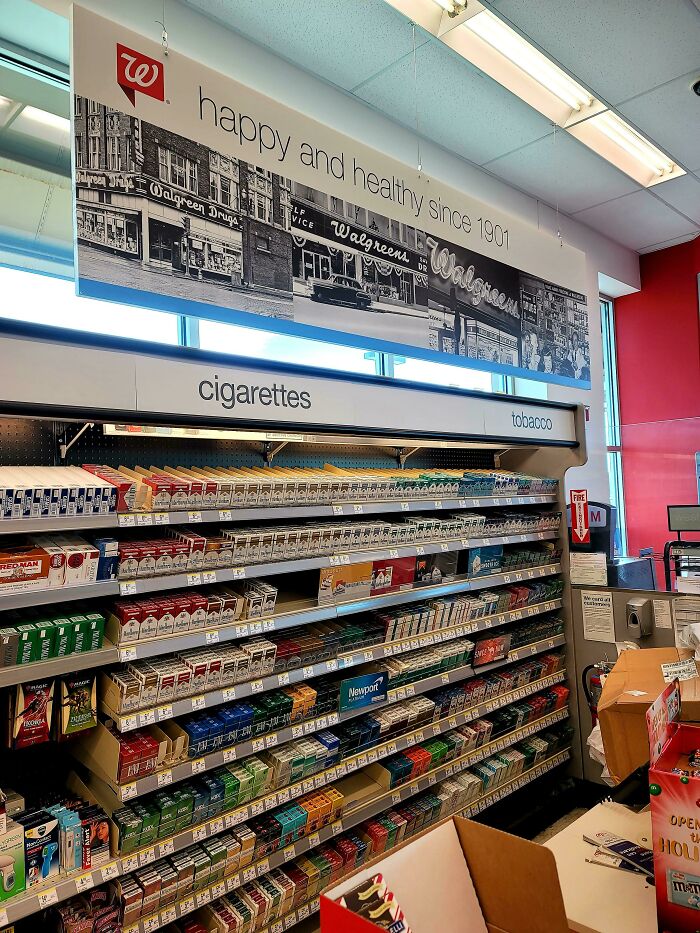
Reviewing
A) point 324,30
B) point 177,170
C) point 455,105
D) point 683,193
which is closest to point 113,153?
point 177,170

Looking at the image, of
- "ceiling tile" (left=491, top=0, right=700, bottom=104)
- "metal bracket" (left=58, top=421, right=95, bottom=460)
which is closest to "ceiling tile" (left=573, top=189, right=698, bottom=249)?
"ceiling tile" (left=491, top=0, right=700, bottom=104)

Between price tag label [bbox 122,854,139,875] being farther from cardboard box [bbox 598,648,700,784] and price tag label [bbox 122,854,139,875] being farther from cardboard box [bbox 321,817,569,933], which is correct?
cardboard box [bbox 598,648,700,784]

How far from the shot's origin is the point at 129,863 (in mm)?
2225

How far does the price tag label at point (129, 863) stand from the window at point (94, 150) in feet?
7.63

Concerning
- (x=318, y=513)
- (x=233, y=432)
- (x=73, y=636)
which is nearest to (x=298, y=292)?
(x=233, y=432)

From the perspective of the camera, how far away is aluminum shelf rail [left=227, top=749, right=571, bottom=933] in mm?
2672

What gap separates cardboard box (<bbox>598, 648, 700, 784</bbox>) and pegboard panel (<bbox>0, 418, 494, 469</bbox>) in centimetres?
187

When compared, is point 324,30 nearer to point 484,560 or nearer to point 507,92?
point 507,92

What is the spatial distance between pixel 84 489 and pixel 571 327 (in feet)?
11.9

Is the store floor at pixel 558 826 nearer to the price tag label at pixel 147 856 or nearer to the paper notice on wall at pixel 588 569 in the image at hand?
the paper notice on wall at pixel 588 569

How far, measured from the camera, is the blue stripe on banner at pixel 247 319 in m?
2.16

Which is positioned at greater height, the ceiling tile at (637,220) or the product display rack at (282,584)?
the ceiling tile at (637,220)

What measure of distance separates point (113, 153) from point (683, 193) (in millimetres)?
5587

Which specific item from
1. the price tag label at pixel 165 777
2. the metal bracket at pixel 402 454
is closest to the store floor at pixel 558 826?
the metal bracket at pixel 402 454
